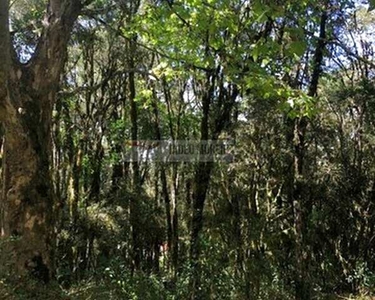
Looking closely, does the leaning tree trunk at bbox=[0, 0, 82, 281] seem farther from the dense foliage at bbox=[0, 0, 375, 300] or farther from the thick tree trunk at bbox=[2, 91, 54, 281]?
the dense foliage at bbox=[0, 0, 375, 300]

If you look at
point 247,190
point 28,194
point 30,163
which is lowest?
point 247,190

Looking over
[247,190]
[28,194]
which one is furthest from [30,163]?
[247,190]

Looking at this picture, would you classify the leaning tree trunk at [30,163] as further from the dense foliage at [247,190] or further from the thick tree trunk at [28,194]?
the dense foliage at [247,190]

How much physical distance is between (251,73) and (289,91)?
2.62 feet

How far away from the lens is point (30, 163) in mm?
4641

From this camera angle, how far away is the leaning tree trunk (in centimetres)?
451

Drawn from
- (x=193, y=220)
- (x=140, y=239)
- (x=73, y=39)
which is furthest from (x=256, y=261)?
(x=73, y=39)

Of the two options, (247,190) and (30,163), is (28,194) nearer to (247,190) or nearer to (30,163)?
(30,163)

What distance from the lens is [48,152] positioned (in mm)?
4918

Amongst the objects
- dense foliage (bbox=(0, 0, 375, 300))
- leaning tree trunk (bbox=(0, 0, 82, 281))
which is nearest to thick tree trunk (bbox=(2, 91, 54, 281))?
leaning tree trunk (bbox=(0, 0, 82, 281))

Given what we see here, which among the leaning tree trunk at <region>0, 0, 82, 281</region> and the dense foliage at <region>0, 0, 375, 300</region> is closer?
the leaning tree trunk at <region>0, 0, 82, 281</region>

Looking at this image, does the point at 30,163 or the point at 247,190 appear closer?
the point at 30,163

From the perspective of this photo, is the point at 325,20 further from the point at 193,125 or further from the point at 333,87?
the point at 193,125

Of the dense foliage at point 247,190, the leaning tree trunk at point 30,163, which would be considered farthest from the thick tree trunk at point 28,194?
the dense foliage at point 247,190
